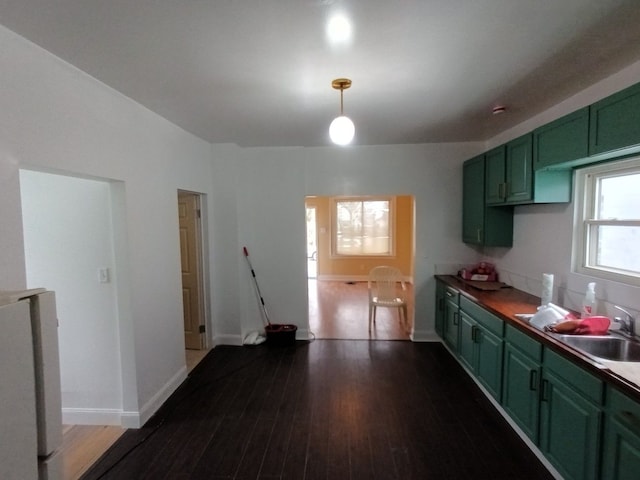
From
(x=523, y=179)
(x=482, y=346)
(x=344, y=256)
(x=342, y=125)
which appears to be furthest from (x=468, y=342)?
(x=344, y=256)

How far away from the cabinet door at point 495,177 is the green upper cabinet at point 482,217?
76 mm

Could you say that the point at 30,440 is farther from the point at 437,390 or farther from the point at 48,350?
the point at 437,390

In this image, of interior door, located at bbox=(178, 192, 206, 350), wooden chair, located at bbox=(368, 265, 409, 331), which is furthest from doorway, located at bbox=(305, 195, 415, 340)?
interior door, located at bbox=(178, 192, 206, 350)

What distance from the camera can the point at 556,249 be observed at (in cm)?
278

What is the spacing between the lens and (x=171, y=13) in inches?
55.4

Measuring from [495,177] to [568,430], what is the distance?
2271 millimetres

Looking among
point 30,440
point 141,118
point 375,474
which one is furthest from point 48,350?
point 141,118

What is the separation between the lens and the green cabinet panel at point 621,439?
1.37 meters

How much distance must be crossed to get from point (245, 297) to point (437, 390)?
8.15 ft

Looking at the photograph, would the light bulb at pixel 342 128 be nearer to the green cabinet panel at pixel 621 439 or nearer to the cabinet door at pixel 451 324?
the green cabinet panel at pixel 621 439

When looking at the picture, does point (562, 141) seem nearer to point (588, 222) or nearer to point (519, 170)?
point (519, 170)

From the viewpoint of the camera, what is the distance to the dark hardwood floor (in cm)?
206

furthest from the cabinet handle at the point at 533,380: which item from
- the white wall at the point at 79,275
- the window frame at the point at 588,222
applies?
the white wall at the point at 79,275

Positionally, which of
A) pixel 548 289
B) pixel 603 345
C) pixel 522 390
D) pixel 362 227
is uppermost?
pixel 362 227
